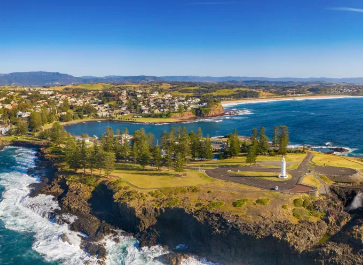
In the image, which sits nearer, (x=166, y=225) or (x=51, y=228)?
(x=166, y=225)

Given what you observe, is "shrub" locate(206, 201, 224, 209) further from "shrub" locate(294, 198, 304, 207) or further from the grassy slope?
the grassy slope

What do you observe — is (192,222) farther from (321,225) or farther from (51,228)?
(51,228)

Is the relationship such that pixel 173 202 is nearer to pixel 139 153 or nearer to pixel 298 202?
pixel 298 202

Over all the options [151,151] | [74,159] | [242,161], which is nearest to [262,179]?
[242,161]

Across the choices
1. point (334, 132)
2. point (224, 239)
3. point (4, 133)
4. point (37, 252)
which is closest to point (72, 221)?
point (37, 252)

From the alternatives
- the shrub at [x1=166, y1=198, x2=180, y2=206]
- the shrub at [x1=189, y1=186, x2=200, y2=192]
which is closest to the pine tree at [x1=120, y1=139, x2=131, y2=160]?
the shrub at [x1=189, y1=186, x2=200, y2=192]

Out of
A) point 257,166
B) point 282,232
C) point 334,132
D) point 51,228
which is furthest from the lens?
point 334,132
